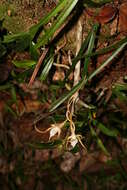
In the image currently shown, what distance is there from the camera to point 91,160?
1.99 meters

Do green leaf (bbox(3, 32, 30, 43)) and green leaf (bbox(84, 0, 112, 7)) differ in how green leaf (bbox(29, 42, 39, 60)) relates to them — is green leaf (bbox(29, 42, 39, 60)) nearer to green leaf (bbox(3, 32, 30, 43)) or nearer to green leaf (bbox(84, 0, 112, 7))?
green leaf (bbox(3, 32, 30, 43))

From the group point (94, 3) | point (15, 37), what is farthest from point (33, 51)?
point (94, 3)

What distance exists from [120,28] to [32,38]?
27cm

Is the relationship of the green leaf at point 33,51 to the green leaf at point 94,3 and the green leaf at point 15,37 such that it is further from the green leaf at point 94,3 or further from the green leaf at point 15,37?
the green leaf at point 94,3

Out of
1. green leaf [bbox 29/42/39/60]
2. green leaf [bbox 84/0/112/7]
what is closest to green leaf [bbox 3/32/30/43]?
green leaf [bbox 29/42/39/60]

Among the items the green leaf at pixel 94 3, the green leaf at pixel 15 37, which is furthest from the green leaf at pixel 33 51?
the green leaf at pixel 94 3

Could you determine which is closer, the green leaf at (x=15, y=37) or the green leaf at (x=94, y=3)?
the green leaf at (x=94, y=3)

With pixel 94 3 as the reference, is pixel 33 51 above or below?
below

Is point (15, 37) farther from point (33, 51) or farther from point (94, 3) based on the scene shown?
point (94, 3)

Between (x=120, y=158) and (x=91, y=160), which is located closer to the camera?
(x=120, y=158)

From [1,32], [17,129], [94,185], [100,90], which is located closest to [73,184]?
[94,185]

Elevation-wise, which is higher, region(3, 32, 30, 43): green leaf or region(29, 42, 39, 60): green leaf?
region(3, 32, 30, 43): green leaf

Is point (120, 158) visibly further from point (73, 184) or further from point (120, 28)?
point (120, 28)

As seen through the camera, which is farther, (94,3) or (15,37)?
(15,37)
